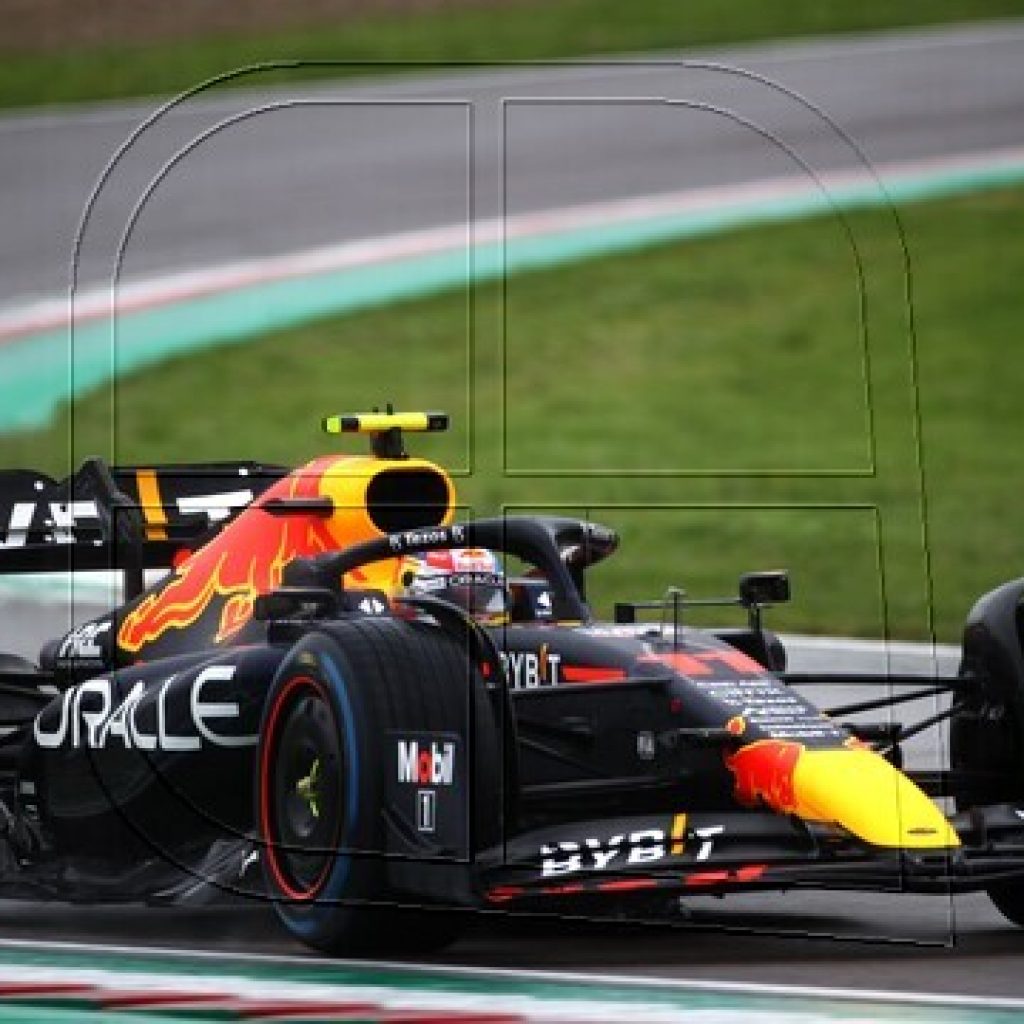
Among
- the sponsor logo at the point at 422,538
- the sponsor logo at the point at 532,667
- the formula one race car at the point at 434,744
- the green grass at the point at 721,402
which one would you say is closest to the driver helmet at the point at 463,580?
the formula one race car at the point at 434,744

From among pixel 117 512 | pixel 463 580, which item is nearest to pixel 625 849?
pixel 463 580

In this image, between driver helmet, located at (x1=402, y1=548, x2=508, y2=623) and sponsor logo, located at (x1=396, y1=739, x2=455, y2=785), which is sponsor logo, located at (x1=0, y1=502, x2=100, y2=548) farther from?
sponsor logo, located at (x1=396, y1=739, x2=455, y2=785)

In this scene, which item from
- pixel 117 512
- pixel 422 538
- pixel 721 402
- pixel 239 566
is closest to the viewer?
pixel 422 538

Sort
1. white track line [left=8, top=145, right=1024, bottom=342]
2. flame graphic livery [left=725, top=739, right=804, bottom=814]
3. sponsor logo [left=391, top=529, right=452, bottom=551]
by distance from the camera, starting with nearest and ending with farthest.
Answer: flame graphic livery [left=725, top=739, right=804, bottom=814]
sponsor logo [left=391, top=529, right=452, bottom=551]
white track line [left=8, top=145, right=1024, bottom=342]

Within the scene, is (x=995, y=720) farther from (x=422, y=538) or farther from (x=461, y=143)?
(x=461, y=143)

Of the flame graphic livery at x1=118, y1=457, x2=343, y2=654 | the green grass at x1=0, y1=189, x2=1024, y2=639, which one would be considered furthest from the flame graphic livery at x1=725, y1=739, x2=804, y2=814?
the green grass at x1=0, y1=189, x2=1024, y2=639

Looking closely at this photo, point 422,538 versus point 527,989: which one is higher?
point 422,538

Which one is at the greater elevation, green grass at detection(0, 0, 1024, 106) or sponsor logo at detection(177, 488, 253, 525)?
green grass at detection(0, 0, 1024, 106)

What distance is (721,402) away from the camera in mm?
22000

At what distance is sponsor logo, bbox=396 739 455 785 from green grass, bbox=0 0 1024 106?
2015 centimetres

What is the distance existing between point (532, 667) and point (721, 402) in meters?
13.6

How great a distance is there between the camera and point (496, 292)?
24.8 metres

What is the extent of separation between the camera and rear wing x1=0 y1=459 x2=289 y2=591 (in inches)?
412

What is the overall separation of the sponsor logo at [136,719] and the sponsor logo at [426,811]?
0.75m
